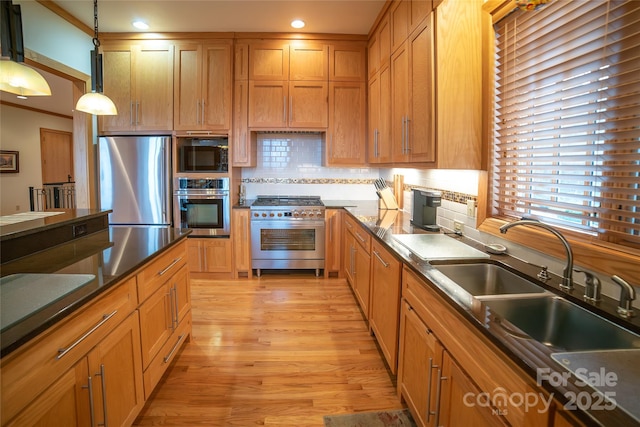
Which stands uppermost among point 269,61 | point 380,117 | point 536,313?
point 269,61

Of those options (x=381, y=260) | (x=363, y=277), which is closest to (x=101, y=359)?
(x=381, y=260)

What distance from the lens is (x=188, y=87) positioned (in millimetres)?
3848

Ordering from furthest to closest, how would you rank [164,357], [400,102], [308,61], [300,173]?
[300,173]
[308,61]
[400,102]
[164,357]

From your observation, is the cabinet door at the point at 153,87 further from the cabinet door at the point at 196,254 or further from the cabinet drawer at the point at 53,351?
the cabinet drawer at the point at 53,351

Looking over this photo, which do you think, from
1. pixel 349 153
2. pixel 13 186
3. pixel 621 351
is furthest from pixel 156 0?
pixel 13 186

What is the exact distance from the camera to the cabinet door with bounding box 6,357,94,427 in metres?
0.97

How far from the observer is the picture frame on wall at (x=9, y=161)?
23.1ft

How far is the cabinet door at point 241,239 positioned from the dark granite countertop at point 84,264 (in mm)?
1582

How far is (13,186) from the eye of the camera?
7328 millimetres

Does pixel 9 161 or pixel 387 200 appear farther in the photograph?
pixel 9 161

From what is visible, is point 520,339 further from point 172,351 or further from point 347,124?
point 347,124

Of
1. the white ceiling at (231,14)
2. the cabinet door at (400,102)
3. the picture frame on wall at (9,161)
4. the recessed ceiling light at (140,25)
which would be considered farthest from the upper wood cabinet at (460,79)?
the picture frame on wall at (9,161)

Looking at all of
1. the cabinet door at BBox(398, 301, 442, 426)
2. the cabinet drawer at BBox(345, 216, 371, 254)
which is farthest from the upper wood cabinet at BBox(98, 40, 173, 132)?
the cabinet door at BBox(398, 301, 442, 426)

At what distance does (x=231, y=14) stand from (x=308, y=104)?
47.4 inches
